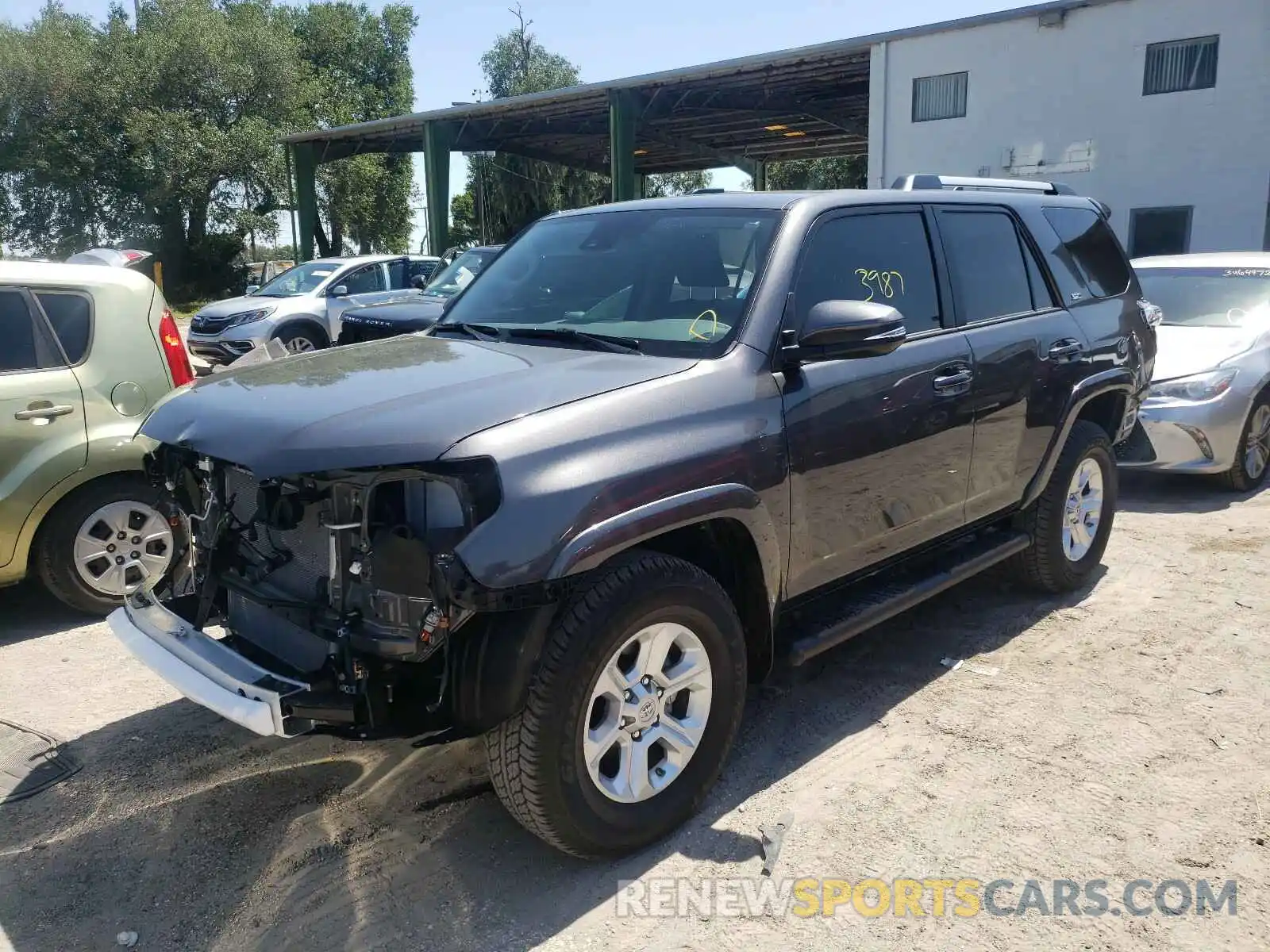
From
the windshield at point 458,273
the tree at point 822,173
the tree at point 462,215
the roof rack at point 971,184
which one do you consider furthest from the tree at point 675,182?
the roof rack at point 971,184

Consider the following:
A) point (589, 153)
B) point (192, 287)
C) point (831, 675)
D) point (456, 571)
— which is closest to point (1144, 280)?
point (831, 675)

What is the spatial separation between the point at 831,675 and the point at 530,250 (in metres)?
2.21

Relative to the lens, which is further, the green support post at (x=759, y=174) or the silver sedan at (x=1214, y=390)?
the green support post at (x=759, y=174)

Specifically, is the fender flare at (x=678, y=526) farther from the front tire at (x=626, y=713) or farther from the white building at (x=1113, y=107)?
the white building at (x=1113, y=107)

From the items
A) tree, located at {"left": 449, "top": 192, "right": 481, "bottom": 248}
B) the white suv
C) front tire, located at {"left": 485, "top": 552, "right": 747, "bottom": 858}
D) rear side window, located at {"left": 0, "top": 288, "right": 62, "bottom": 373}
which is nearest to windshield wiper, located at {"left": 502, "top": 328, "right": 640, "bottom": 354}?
front tire, located at {"left": 485, "top": 552, "right": 747, "bottom": 858}

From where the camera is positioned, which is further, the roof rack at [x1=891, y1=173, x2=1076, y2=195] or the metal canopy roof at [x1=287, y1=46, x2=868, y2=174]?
the metal canopy roof at [x1=287, y1=46, x2=868, y2=174]

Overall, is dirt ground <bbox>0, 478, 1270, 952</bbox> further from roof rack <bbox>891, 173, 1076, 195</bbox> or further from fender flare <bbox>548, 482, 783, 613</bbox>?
roof rack <bbox>891, 173, 1076, 195</bbox>

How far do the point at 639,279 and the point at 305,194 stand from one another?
30683 mm

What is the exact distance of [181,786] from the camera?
345cm

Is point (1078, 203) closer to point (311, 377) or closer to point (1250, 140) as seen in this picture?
point (311, 377)

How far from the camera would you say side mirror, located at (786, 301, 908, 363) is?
3.19 m

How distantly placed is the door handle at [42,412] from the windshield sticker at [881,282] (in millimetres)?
3714

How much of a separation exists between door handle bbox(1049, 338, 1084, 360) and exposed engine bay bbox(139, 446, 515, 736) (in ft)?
10.3

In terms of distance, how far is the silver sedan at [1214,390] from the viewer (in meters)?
7.03
